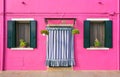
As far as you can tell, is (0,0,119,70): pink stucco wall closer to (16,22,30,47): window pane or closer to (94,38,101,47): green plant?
(94,38,101,47): green plant

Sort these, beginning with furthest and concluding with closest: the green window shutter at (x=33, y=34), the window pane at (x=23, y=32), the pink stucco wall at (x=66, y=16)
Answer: the window pane at (x=23, y=32) < the pink stucco wall at (x=66, y=16) < the green window shutter at (x=33, y=34)

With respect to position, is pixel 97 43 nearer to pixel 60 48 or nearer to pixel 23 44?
pixel 60 48

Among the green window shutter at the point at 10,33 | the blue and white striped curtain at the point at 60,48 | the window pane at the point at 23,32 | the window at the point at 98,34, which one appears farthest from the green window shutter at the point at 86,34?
the green window shutter at the point at 10,33

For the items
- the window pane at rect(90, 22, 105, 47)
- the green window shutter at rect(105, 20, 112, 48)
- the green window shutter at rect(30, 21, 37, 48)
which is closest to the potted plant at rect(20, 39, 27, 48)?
the green window shutter at rect(30, 21, 37, 48)

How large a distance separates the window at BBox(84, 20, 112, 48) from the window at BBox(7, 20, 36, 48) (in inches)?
107

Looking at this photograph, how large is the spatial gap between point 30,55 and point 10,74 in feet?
5.47

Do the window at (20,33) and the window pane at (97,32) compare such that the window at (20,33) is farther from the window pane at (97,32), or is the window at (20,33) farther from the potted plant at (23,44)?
the window pane at (97,32)

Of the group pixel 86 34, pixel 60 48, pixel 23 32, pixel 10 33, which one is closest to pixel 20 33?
pixel 23 32

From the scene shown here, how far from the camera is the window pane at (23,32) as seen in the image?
1854cm

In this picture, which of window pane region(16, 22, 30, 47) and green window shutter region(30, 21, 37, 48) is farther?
window pane region(16, 22, 30, 47)

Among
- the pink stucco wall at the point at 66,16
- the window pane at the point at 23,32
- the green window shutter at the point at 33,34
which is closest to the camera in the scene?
the green window shutter at the point at 33,34

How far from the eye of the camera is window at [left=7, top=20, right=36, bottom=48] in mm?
18109

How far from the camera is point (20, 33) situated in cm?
1855

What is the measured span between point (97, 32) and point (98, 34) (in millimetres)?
119
